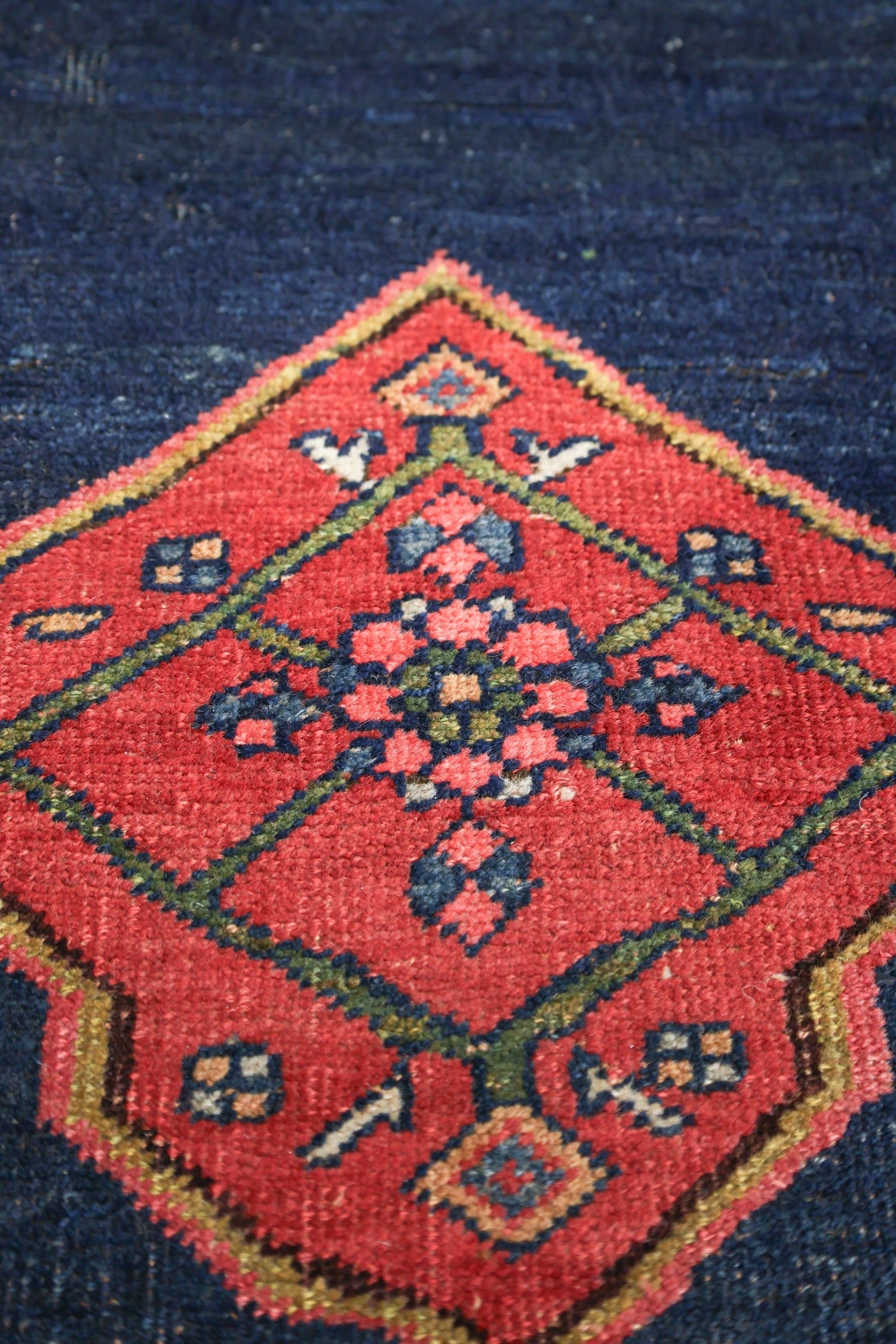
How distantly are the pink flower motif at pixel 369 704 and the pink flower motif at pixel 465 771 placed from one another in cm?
5

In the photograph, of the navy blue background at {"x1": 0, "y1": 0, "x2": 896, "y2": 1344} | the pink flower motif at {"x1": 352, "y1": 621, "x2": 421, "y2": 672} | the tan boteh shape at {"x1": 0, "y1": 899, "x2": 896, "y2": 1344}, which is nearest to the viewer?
the tan boteh shape at {"x1": 0, "y1": 899, "x2": 896, "y2": 1344}

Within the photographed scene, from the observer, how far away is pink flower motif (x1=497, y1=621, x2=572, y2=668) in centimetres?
87

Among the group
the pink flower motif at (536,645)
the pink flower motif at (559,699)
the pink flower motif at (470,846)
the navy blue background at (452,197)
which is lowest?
the pink flower motif at (470,846)

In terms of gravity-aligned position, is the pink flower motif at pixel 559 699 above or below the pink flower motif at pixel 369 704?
above

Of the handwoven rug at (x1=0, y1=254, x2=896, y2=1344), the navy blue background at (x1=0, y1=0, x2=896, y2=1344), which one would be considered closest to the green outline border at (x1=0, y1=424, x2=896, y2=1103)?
the handwoven rug at (x1=0, y1=254, x2=896, y2=1344)

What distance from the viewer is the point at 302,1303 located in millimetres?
661

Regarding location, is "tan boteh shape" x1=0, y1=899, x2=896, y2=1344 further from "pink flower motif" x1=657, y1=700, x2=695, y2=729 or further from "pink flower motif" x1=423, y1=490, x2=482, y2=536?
"pink flower motif" x1=423, y1=490, x2=482, y2=536

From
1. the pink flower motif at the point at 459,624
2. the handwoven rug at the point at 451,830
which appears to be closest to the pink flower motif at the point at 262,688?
the handwoven rug at the point at 451,830

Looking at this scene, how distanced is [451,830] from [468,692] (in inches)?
4.2

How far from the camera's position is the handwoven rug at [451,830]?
691 millimetres

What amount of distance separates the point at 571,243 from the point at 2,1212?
90 cm

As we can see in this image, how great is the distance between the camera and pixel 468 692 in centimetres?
86

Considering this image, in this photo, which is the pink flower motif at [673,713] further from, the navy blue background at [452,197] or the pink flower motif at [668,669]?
the navy blue background at [452,197]

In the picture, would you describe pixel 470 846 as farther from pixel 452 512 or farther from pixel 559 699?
pixel 452 512
